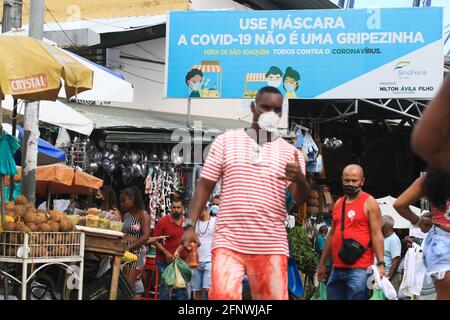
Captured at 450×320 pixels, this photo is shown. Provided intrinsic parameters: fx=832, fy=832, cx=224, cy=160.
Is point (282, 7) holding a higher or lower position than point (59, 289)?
higher

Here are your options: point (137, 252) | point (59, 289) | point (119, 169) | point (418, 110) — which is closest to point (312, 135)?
point (418, 110)

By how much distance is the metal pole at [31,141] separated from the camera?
9.91m

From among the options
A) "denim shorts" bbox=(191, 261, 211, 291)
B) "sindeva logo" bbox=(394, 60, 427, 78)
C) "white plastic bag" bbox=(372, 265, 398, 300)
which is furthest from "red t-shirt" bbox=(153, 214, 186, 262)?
"sindeva logo" bbox=(394, 60, 427, 78)

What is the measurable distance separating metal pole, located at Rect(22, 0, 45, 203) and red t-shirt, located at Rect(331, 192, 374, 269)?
3882mm

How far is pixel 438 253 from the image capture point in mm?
6762

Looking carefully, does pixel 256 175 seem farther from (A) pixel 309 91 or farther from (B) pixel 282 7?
(B) pixel 282 7

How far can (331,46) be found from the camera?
1620 centimetres

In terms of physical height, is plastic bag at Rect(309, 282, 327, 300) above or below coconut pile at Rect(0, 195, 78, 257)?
below

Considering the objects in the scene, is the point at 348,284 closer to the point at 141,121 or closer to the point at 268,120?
the point at 268,120

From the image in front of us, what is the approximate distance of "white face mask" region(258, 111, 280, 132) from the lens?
6055 mm

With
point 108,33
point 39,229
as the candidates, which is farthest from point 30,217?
point 108,33

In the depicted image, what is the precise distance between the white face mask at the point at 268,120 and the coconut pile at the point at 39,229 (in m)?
2.96

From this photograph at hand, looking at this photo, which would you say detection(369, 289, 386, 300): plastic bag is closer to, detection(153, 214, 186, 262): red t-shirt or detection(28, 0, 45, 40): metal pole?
detection(153, 214, 186, 262): red t-shirt
